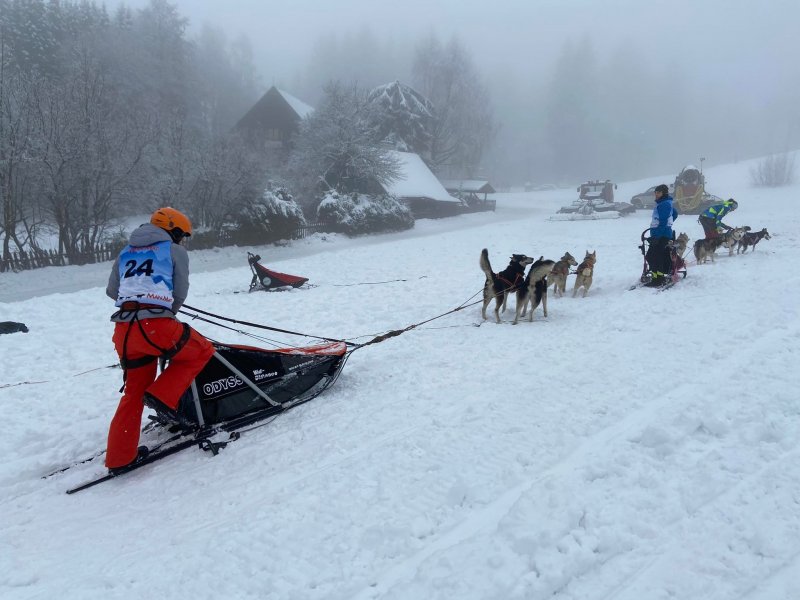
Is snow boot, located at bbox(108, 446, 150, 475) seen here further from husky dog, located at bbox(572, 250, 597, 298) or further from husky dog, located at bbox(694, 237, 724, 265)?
husky dog, located at bbox(694, 237, 724, 265)

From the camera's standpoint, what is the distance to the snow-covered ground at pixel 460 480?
8.20ft

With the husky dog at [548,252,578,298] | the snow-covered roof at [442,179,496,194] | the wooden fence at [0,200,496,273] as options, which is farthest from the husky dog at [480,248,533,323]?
the snow-covered roof at [442,179,496,194]

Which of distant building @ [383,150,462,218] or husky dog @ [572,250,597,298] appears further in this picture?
distant building @ [383,150,462,218]

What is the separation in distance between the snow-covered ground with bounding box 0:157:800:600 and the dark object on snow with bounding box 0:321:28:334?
32 cm

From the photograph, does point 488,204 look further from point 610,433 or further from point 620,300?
point 610,433

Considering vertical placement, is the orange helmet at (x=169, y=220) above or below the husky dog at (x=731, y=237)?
above

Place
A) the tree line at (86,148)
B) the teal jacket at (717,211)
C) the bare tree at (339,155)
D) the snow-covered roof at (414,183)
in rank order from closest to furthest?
the teal jacket at (717,211)
the tree line at (86,148)
the bare tree at (339,155)
the snow-covered roof at (414,183)

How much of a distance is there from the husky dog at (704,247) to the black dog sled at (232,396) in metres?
10.2

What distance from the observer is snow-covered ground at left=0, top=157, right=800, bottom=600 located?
250 centimetres

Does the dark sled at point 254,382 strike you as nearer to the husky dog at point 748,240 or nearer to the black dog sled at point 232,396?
the black dog sled at point 232,396

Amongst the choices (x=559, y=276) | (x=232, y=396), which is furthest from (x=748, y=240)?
(x=232, y=396)

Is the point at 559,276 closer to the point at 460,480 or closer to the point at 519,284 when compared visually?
the point at 519,284

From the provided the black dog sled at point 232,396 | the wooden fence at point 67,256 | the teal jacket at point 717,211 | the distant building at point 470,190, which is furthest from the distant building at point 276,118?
the black dog sled at point 232,396

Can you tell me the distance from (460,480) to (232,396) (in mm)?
2079
